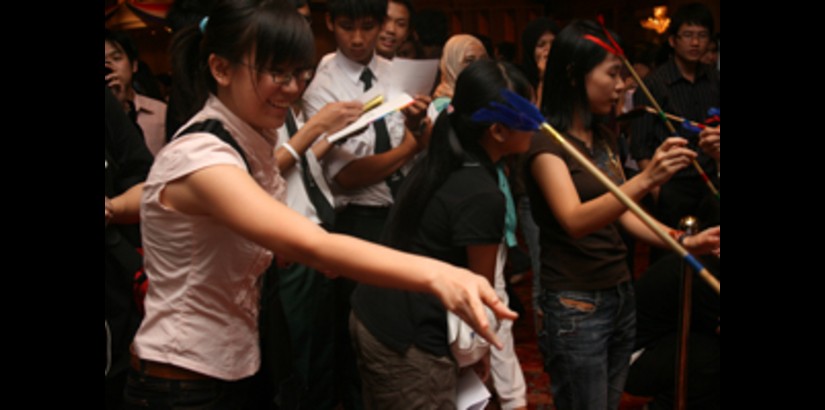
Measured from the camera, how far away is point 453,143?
Answer: 182 centimetres

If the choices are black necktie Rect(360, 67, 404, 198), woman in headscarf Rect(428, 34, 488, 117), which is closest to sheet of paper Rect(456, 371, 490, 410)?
black necktie Rect(360, 67, 404, 198)

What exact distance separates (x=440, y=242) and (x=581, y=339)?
0.52 m

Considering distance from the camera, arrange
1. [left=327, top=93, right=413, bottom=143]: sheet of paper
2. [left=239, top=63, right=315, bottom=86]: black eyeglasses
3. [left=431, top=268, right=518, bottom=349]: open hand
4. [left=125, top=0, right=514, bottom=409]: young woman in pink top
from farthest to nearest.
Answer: [left=327, top=93, right=413, bottom=143]: sheet of paper < [left=239, top=63, right=315, bottom=86]: black eyeglasses < [left=125, top=0, right=514, bottom=409]: young woman in pink top < [left=431, top=268, right=518, bottom=349]: open hand

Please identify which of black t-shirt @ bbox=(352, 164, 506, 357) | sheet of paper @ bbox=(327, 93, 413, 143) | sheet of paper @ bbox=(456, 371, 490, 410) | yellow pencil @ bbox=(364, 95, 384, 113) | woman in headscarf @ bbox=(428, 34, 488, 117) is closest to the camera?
black t-shirt @ bbox=(352, 164, 506, 357)

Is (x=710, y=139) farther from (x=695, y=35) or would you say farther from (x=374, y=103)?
(x=695, y=35)

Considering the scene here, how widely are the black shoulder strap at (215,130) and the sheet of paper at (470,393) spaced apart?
831mm

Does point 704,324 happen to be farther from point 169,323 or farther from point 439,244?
point 169,323

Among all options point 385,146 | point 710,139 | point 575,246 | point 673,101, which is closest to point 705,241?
point 575,246

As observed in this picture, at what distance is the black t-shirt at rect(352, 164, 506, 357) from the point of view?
1.70 meters

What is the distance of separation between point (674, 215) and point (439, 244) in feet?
7.91

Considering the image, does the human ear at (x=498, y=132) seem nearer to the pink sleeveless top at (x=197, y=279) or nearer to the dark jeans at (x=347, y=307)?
the pink sleeveless top at (x=197, y=279)

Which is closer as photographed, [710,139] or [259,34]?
[259,34]

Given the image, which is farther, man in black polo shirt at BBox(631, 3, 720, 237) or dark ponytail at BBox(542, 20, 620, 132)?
man in black polo shirt at BBox(631, 3, 720, 237)

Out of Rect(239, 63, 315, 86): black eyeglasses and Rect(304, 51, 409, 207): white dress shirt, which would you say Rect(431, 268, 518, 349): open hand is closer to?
Rect(239, 63, 315, 86): black eyeglasses
